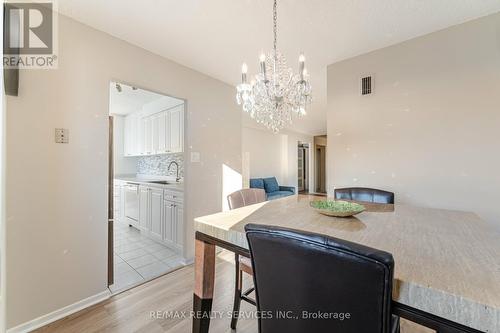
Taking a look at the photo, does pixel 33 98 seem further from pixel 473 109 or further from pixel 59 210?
pixel 473 109

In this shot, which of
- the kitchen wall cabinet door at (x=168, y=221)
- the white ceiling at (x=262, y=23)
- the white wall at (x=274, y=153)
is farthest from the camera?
the white wall at (x=274, y=153)

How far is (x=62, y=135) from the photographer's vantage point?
171 cm

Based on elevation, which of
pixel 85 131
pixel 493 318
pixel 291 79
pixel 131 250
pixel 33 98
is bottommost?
pixel 131 250

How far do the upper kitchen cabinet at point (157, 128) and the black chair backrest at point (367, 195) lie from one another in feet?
7.00

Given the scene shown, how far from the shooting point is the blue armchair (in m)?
5.46

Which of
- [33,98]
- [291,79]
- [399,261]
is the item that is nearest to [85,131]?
[33,98]

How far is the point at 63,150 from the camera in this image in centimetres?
172

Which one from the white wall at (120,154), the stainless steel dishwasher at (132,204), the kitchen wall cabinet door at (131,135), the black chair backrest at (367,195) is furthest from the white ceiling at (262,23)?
the white wall at (120,154)

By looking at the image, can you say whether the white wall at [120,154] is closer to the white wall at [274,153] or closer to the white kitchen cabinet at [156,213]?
the white kitchen cabinet at [156,213]

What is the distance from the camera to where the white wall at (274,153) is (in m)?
5.86

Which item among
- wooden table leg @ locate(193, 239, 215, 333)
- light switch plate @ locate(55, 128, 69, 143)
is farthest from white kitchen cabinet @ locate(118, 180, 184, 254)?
wooden table leg @ locate(193, 239, 215, 333)

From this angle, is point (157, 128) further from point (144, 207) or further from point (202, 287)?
point (202, 287)

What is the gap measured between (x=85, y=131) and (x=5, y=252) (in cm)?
99

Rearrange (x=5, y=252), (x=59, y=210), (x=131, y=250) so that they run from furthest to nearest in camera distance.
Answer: (x=131, y=250), (x=59, y=210), (x=5, y=252)
